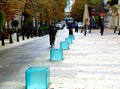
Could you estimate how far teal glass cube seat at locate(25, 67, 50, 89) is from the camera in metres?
9.98

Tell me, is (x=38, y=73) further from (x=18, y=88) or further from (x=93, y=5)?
(x=93, y=5)

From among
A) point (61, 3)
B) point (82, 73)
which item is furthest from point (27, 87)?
Result: point (61, 3)

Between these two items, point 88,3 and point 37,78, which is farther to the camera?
point 88,3

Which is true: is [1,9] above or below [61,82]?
above

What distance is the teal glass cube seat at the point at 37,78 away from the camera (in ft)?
32.7

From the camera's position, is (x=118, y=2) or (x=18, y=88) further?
(x=118, y=2)

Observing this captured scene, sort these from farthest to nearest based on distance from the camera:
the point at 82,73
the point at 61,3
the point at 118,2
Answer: the point at 118,2 < the point at 61,3 < the point at 82,73

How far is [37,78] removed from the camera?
10008mm

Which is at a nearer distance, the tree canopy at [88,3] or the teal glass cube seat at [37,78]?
the teal glass cube seat at [37,78]

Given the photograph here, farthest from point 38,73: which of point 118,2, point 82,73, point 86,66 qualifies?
point 118,2

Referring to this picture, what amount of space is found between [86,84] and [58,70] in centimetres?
316

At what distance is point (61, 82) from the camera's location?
1134 cm

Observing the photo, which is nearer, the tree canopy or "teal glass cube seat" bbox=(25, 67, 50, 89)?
"teal glass cube seat" bbox=(25, 67, 50, 89)

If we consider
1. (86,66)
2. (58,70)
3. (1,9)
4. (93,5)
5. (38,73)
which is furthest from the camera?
(93,5)
